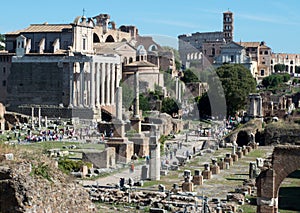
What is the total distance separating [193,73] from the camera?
72938 mm

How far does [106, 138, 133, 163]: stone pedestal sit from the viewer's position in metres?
30.5

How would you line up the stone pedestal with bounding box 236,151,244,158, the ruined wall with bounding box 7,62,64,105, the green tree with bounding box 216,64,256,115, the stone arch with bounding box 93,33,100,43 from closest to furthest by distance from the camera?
1. the stone pedestal with bounding box 236,151,244,158
2. the green tree with bounding box 216,64,256,115
3. the ruined wall with bounding box 7,62,64,105
4. the stone arch with bounding box 93,33,100,43

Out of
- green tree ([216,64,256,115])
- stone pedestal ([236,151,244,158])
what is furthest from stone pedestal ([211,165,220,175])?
green tree ([216,64,256,115])

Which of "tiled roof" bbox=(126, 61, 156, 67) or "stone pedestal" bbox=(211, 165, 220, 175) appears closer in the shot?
"stone pedestal" bbox=(211, 165, 220, 175)

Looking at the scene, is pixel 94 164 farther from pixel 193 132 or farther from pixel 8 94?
pixel 8 94

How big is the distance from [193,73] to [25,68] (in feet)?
73.9

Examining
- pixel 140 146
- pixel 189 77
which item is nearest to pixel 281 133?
pixel 140 146

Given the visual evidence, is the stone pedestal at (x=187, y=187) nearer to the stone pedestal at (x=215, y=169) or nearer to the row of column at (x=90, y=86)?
the stone pedestal at (x=215, y=169)

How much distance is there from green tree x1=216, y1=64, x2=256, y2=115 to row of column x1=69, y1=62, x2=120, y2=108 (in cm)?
1137

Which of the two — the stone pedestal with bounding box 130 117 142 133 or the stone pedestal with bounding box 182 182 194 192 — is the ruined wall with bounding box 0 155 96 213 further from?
the stone pedestal with bounding box 130 117 142 133

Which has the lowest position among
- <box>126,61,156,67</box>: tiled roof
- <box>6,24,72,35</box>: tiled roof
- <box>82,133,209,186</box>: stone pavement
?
<box>82,133,209,186</box>: stone pavement

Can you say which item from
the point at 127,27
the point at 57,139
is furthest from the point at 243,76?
the point at 127,27

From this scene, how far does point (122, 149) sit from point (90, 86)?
961 inches

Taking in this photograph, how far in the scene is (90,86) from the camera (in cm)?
5450
